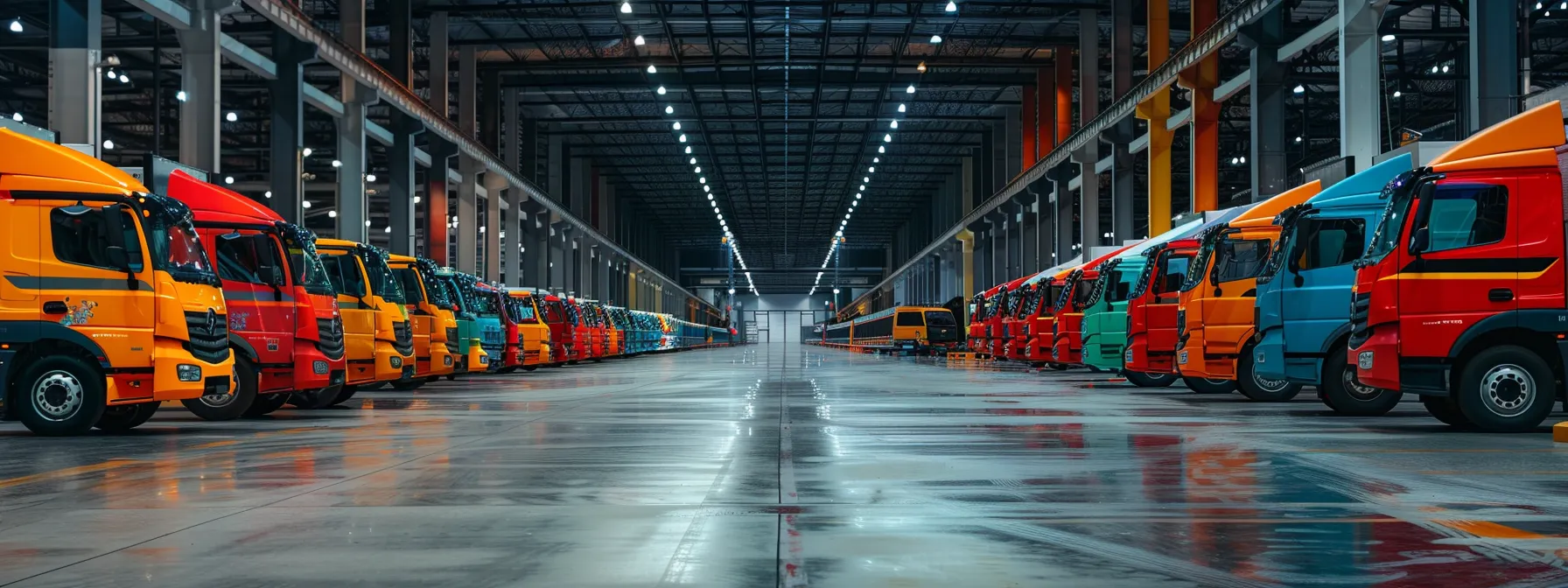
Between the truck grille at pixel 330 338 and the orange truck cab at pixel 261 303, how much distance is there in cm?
1

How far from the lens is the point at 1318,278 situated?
15688 millimetres

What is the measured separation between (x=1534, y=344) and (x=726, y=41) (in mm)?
36566

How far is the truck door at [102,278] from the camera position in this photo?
42.8 ft

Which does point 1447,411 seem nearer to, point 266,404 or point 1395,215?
point 1395,215

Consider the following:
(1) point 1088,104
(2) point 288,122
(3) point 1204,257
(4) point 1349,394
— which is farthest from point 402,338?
(1) point 1088,104

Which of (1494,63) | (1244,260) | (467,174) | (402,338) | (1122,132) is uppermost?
(1122,132)

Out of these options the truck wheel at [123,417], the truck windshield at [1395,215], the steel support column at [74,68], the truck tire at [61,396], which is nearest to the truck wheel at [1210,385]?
the truck windshield at [1395,215]

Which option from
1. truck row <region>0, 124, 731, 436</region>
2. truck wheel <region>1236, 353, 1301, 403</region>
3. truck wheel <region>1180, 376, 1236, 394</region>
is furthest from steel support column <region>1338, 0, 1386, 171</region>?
truck row <region>0, 124, 731, 436</region>

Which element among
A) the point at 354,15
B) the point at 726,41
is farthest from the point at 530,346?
the point at 726,41

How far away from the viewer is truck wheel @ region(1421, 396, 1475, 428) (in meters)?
13.8

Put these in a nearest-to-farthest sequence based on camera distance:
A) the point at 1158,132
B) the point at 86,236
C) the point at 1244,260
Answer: the point at 86,236 → the point at 1244,260 → the point at 1158,132

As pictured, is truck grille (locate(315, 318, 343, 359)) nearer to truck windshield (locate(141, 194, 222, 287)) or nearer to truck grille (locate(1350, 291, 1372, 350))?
truck windshield (locate(141, 194, 222, 287))

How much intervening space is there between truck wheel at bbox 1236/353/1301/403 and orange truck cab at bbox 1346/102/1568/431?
4700mm

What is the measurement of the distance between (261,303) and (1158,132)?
26225 millimetres
